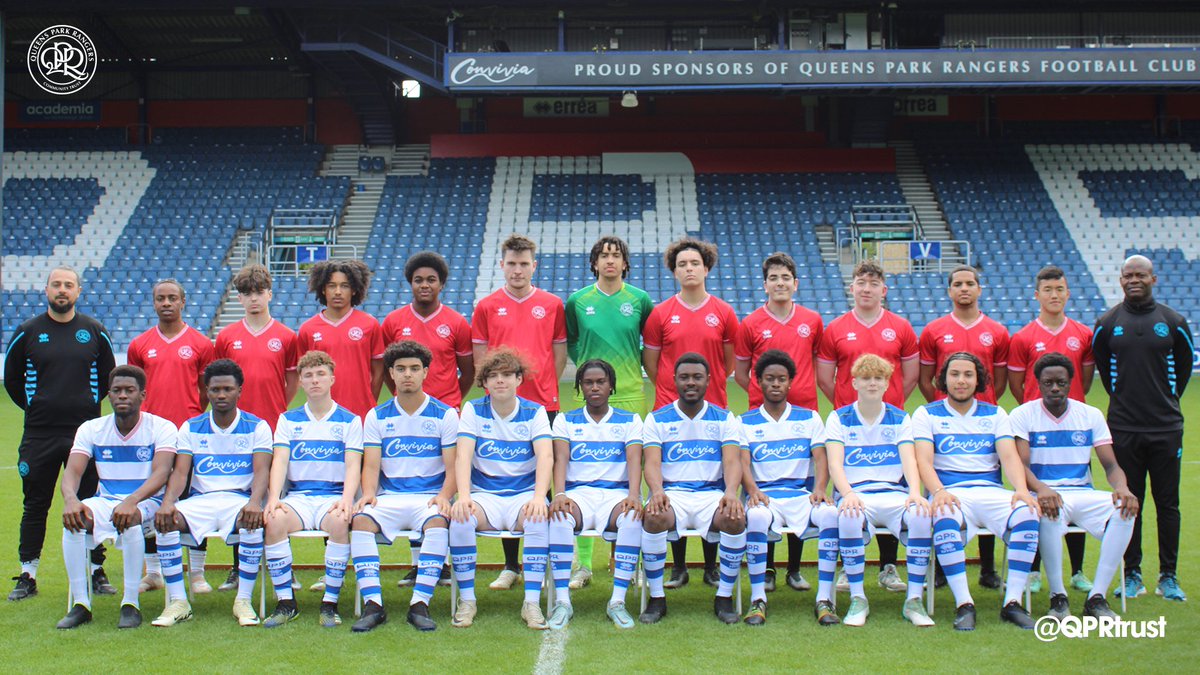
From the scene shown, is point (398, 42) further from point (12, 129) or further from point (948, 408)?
point (948, 408)

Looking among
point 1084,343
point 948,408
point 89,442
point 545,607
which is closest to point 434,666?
point 545,607

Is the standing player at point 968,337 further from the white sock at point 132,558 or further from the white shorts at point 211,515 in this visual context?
the white sock at point 132,558

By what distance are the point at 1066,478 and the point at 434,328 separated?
3.79 meters

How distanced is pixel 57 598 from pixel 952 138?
25062 millimetres

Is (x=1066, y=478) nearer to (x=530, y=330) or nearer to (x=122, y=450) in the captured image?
(x=530, y=330)

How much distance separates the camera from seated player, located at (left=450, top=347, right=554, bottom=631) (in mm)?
5645

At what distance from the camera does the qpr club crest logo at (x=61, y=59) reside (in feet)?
82.0

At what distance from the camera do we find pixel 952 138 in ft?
89.6

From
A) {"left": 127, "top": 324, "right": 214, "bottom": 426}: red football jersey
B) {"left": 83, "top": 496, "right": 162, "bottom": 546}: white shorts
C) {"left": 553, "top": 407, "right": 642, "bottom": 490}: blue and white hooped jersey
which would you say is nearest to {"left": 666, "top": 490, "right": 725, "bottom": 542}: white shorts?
{"left": 553, "top": 407, "right": 642, "bottom": 490}: blue and white hooped jersey

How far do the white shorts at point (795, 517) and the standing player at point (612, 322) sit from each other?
1175 millimetres

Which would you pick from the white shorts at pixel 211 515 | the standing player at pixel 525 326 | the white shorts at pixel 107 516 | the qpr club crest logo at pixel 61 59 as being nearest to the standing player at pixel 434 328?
the standing player at pixel 525 326

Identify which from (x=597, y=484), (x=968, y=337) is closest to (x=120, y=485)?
(x=597, y=484)

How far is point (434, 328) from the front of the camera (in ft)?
22.4

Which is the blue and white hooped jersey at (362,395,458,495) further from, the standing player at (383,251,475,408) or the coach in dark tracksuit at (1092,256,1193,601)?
the coach in dark tracksuit at (1092,256,1193,601)
